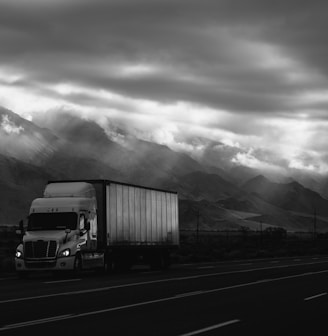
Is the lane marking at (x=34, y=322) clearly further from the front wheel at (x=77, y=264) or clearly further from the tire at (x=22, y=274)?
the tire at (x=22, y=274)

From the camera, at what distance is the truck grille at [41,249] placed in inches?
1207

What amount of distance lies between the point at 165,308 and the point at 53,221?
15.4 meters

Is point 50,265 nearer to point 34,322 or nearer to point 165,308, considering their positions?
point 165,308

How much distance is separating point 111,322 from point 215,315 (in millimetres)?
2434

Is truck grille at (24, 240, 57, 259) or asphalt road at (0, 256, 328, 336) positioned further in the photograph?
truck grille at (24, 240, 57, 259)

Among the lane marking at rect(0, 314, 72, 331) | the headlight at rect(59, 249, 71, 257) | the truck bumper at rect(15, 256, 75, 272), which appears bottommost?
the lane marking at rect(0, 314, 72, 331)

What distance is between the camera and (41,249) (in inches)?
1211

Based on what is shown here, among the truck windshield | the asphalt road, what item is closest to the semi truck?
the truck windshield

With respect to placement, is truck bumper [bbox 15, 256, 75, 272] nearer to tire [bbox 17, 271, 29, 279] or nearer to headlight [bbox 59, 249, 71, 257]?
headlight [bbox 59, 249, 71, 257]

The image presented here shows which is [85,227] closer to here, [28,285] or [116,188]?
[116,188]

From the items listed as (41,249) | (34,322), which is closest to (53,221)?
(41,249)

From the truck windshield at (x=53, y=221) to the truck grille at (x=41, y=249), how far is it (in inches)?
46.2

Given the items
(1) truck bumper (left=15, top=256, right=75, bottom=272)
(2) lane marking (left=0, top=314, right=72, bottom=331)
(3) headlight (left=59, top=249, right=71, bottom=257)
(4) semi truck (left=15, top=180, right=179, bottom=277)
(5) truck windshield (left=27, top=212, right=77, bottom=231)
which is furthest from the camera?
(5) truck windshield (left=27, top=212, right=77, bottom=231)

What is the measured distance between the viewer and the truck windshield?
105 ft
